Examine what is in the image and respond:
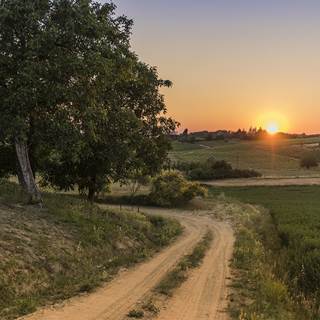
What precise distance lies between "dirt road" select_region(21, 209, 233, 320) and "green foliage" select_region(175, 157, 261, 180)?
79601 mm

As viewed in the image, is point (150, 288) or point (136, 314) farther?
point (150, 288)

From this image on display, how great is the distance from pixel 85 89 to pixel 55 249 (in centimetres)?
851

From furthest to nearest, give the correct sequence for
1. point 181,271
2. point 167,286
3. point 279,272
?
point 279,272 < point 181,271 < point 167,286

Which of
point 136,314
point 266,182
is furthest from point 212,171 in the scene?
point 136,314

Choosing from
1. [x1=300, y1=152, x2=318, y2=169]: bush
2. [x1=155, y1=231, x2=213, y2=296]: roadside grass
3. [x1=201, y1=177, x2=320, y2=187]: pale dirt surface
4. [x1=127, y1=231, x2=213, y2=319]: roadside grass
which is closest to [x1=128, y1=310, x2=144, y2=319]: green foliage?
[x1=127, y1=231, x2=213, y2=319]: roadside grass

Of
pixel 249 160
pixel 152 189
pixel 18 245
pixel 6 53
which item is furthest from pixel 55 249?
pixel 249 160

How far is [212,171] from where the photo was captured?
10575cm

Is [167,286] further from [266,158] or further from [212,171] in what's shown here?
[266,158]

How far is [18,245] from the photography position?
17234mm

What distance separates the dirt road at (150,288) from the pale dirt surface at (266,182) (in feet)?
235

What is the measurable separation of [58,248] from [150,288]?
450 cm

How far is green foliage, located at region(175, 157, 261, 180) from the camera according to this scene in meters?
104

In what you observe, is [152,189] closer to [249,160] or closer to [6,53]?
[6,53]

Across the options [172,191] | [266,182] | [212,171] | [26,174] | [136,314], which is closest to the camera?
[136,314]
